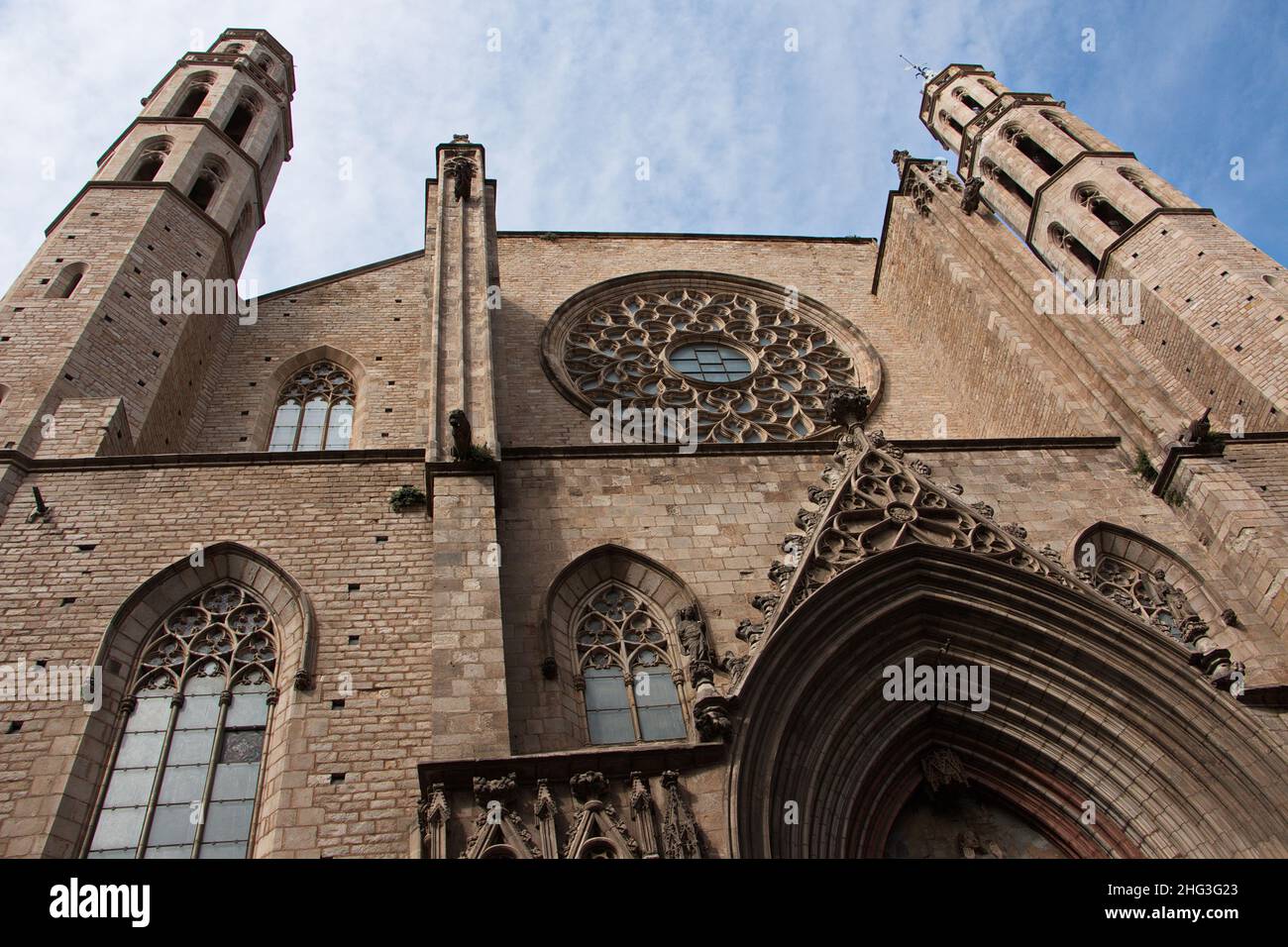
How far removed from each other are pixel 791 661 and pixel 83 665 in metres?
5.10

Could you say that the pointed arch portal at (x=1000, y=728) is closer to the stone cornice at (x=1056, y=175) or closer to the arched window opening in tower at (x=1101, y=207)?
the arched window opening in tower at (x=1101, y=207)

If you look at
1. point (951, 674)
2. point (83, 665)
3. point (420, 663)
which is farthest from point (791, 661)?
point (83, 665)

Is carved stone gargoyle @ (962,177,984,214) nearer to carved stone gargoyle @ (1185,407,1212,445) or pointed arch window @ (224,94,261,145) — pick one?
carved stone gargoyle @ (1185,407,1212,445)

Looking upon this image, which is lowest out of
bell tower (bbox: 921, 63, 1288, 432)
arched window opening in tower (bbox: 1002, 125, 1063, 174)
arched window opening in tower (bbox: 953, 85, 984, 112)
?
bell tower (bbox: 921, 63, 1288, 432)

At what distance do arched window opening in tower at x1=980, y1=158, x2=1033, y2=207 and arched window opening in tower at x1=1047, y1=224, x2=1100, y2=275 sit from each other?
115 cm

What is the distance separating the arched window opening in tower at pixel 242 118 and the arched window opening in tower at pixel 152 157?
75.0 inches

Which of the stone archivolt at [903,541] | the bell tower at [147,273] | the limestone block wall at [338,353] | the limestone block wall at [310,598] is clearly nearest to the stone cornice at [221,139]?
Answer: the bell tower at [147,273]

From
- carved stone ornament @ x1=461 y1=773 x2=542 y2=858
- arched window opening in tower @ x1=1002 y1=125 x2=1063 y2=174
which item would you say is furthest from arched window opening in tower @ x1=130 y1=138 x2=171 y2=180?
arched window opening in tower @ x1=1002 y1=125 x2=1063 y2=174

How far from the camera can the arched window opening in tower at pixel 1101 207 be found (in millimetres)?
15562

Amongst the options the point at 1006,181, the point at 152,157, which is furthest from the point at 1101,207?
the point at 152,157

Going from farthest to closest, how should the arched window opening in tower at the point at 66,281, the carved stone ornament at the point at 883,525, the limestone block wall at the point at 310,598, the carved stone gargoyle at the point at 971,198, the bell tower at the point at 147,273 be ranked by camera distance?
1. the carved stone gargoyle at the point at 971,198
2. the arched window opening in tower at the point at 66,281
3. the bell tower at the point at 147,273
4. the carved stone ornament at the point at 883,525
5. the limestone block wall at the point at 310,598

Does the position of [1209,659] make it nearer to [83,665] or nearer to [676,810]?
[676,810]

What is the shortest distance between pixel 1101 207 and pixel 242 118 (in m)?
13.2

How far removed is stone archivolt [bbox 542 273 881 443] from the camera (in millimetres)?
14547
